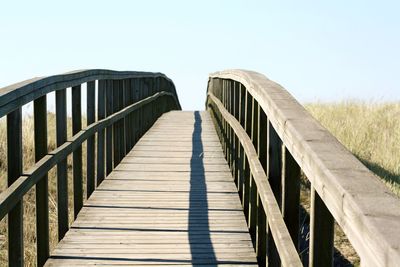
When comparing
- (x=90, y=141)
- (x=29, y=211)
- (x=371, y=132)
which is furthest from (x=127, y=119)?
(x=371, y=132)

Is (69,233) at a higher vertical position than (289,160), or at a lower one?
lower

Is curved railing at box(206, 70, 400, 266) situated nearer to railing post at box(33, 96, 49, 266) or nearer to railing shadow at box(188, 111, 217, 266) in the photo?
railing shadow at box(188, 111, 217, 266)

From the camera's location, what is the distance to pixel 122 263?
180 inches

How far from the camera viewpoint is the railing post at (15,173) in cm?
399

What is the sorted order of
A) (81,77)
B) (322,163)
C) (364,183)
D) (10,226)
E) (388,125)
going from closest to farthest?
(364,183) < (322,163) < (10,226) < (81,77) < (388,125)

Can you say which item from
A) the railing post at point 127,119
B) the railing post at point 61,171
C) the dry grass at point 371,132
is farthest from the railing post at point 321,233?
the railing post at point 127,119

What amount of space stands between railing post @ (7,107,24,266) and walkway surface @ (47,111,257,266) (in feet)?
1.69

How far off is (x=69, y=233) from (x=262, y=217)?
159 centimetres

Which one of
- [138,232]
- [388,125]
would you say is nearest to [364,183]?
[138,232]

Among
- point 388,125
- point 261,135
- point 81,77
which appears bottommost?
point 388,125

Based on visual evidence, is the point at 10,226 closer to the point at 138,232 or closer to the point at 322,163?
the point at 138,232

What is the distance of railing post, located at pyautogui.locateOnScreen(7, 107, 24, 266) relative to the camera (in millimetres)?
3990

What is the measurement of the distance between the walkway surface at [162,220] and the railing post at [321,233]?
1.96m

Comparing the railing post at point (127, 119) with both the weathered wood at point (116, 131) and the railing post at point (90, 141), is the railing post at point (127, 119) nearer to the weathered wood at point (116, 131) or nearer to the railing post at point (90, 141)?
the weathered wood at point (116, 131)
